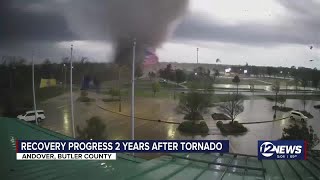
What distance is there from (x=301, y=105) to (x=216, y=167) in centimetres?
223

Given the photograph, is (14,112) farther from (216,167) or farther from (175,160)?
(216,167)

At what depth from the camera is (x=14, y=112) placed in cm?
327

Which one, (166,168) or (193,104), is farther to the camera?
(193,104)

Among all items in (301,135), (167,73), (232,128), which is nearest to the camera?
(301,135)

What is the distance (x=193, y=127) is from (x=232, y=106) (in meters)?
0.58

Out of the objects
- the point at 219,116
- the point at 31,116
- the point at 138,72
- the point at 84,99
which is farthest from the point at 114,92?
the point at 219,116

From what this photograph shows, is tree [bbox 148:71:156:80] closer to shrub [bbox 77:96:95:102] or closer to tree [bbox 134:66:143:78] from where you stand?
tree [bbox 134:66:143:78]

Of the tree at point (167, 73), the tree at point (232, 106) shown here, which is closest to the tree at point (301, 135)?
the tree at point (232, 106)

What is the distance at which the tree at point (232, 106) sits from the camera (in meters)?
3.53

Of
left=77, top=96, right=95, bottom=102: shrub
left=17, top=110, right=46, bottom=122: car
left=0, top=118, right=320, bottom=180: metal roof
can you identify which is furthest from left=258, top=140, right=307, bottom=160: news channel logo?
left=17, top=110, right=46, bottom=122: car

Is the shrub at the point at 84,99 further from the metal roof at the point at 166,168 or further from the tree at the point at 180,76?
the metal roof at the point at 166,168

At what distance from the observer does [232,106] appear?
357 centimetres

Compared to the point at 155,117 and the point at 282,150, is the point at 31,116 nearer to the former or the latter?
the point at 155,117

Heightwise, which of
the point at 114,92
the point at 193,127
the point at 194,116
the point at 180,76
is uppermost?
the point at 180,76
